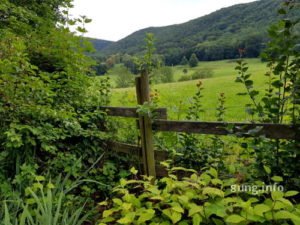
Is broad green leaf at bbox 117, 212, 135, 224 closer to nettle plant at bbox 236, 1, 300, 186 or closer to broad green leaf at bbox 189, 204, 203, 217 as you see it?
broad green leaf at bbox 189, 204, 203, 217

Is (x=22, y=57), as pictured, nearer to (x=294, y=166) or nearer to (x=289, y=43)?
(x=289, y=43)

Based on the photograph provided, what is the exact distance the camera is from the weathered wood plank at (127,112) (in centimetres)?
313

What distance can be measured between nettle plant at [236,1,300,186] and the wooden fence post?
115 centimetres

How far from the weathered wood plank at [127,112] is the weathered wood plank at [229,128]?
0.11 metres

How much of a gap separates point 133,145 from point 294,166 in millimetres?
1957

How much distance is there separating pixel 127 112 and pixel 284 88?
1935 mm

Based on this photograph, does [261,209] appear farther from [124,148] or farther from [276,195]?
[124,148]

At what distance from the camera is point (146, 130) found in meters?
3.16

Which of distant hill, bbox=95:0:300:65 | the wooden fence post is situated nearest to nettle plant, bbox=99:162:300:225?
distant hill, bbox=95:0:300:65

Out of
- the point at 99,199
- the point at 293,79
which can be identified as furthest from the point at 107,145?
the point at 293,79

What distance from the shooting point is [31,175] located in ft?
9.00

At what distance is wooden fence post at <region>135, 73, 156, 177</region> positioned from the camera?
3121mm

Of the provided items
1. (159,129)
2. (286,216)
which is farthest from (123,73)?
(286,216)

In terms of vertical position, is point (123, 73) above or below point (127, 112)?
above
